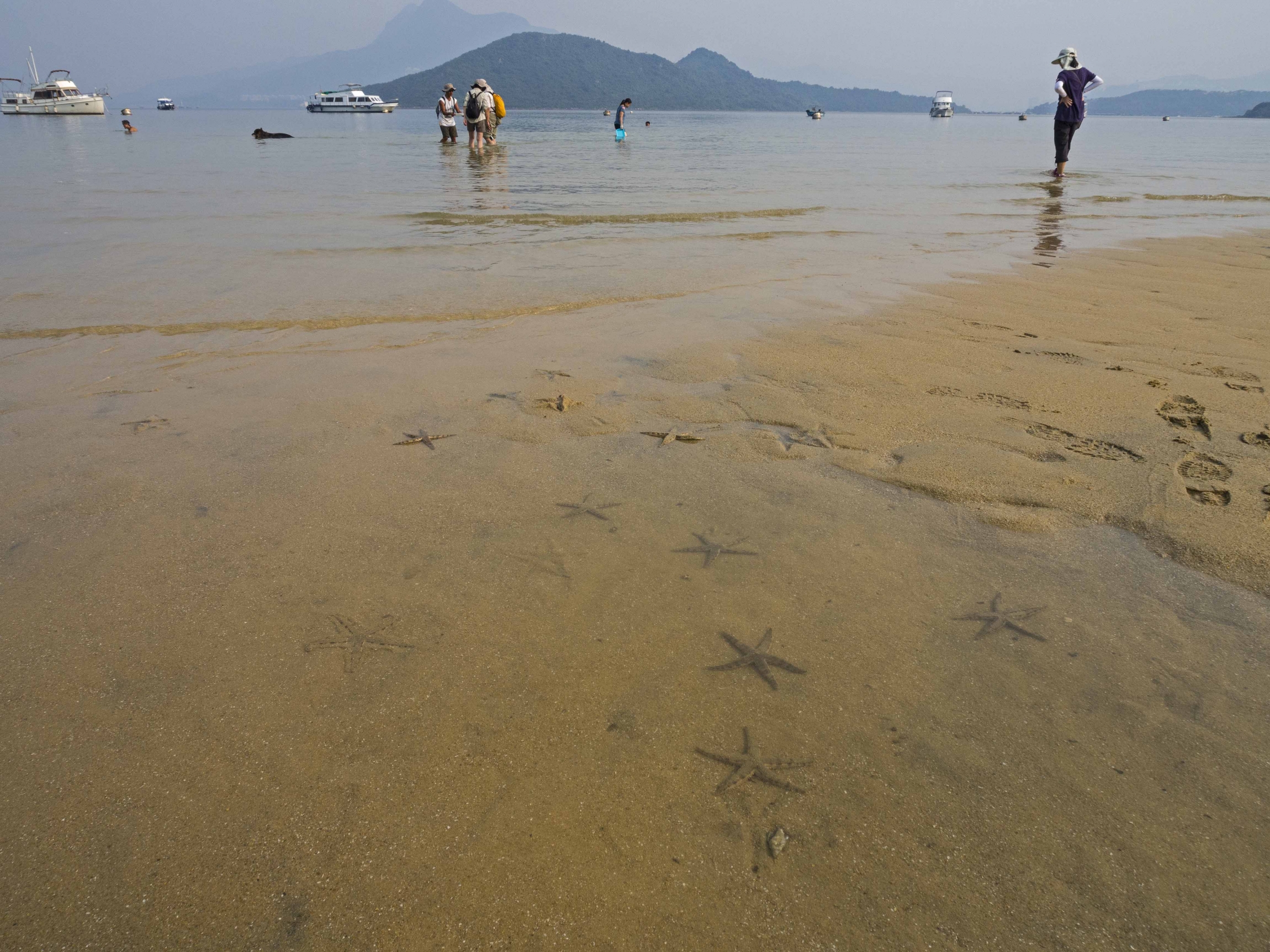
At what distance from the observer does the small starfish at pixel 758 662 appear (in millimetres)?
2045

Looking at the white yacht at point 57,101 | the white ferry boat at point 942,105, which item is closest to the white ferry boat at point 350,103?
the white yacht at point 57,101

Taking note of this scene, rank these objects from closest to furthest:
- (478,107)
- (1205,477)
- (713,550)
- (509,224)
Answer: (713,550) < (1205,477) < (509,224) < (478,107)

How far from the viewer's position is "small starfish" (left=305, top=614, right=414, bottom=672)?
2.10 metres

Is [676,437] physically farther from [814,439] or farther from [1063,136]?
[1063,136]

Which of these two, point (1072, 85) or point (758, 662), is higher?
point (1072, 85)

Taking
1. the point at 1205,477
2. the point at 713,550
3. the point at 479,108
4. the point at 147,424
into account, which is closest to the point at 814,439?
the point at 713,550

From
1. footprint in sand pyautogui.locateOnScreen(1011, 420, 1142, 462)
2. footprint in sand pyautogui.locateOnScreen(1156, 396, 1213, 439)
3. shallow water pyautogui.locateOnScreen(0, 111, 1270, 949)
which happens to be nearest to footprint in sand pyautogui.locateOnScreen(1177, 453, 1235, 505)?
footprint in sand pyautogui.locateOnScreen(1011, 420, 1142, 462)

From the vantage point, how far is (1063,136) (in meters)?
14.9

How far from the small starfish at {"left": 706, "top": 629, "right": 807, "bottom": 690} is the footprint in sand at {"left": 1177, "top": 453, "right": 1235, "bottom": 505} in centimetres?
205

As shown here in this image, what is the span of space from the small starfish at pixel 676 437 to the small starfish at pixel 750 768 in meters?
1.86

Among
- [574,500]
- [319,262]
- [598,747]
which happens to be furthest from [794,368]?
[319,262]

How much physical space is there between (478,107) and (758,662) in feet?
82.3

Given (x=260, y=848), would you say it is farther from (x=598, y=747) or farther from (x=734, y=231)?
(x=734, y=231)

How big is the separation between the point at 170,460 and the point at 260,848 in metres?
2.28
